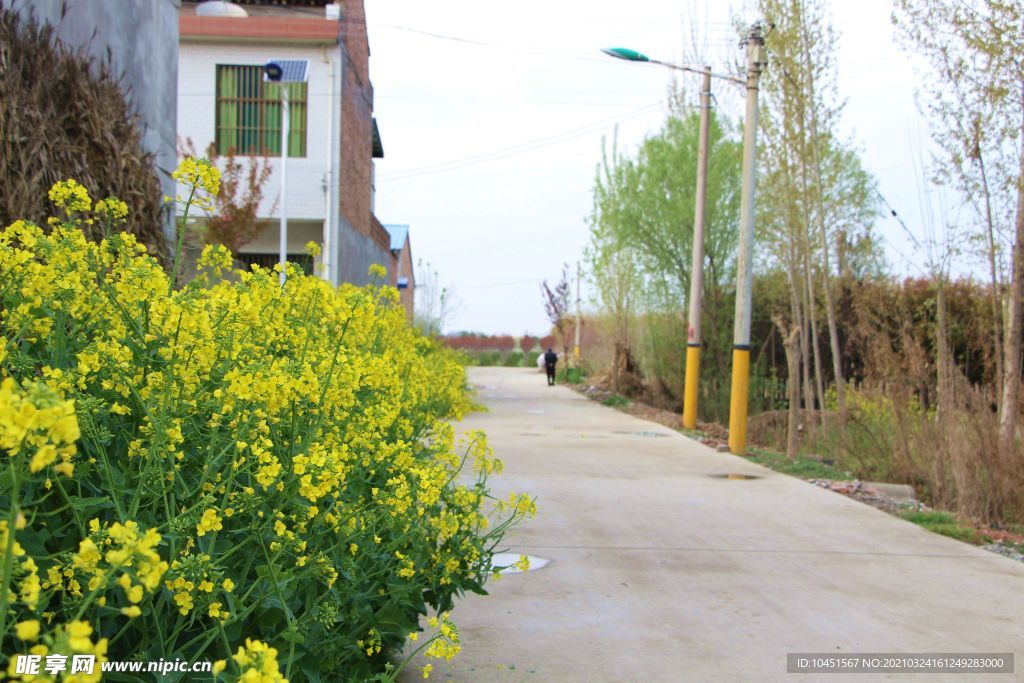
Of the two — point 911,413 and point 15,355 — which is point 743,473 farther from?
point 15,355

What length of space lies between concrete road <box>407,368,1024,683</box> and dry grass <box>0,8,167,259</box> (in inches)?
108

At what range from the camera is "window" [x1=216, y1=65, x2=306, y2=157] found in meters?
21.1

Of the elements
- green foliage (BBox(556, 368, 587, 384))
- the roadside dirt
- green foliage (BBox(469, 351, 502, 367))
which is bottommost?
the roadside dirt

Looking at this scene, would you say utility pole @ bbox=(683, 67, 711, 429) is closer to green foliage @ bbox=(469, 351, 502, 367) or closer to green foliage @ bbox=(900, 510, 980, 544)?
green foliage @ bbox=(900, 510, 980, 544)

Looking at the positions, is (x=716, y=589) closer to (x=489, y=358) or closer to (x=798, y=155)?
(x=798, y=155)

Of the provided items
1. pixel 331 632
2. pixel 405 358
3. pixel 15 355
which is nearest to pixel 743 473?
pixel 405 358

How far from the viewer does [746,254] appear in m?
13.3

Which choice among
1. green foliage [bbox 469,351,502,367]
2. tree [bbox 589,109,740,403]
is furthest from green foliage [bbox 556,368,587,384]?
green foliage [bbox 469,351,502,367]

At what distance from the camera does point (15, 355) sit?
8.83 feet

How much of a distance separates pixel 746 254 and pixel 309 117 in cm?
1158

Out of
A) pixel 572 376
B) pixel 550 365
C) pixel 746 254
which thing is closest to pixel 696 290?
pixel 746 254

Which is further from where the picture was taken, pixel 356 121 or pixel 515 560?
pixel 356 121

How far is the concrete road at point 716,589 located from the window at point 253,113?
1368 centimetres

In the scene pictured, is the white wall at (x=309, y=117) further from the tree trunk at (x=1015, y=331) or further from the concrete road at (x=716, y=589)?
the tree trunk at (x=1015, y=331)
